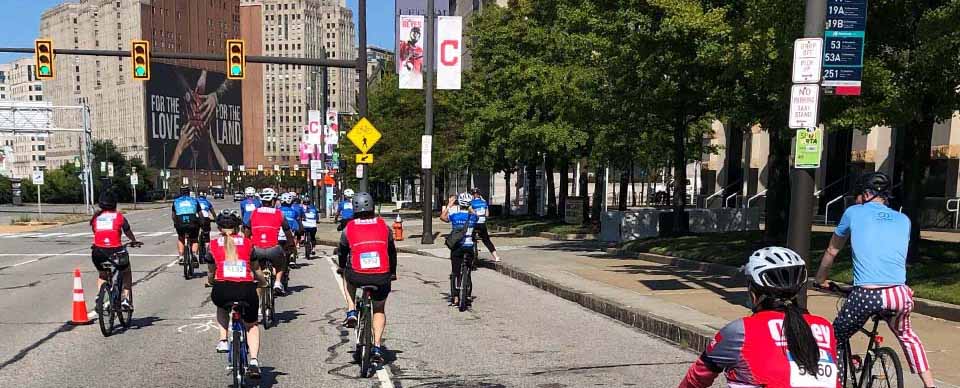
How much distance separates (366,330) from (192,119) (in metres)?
147

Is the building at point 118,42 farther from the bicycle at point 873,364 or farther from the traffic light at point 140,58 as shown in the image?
the bicycle at point 873,364

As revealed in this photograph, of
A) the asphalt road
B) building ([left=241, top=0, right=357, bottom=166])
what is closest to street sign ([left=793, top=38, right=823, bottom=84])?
the asphalt road

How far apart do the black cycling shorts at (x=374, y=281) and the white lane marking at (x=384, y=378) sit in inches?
29.6

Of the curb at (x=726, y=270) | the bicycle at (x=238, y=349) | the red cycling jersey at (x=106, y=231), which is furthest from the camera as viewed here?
the red cycling jersey at (x=106, y=231)

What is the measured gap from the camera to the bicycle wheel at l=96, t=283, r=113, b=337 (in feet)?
29.9

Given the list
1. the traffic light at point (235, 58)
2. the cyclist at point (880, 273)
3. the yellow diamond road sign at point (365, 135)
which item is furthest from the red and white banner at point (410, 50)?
the cyclist at point (880, 273)

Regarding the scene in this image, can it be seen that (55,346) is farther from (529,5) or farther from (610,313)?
(529,5)

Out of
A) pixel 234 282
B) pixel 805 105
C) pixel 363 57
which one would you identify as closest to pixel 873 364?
pixel 805 105

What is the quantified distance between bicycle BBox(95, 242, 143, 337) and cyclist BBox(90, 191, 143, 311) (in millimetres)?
48

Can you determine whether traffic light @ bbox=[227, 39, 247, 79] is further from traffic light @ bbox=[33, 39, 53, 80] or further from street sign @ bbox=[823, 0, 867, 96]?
street sign @ bbox=[823, 0, 867, 96]

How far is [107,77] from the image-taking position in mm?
159500

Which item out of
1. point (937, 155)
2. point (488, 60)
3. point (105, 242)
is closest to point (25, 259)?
point (105, 242)

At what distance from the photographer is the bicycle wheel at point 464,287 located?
37.8ft

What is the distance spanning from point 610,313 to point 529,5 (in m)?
19.9
